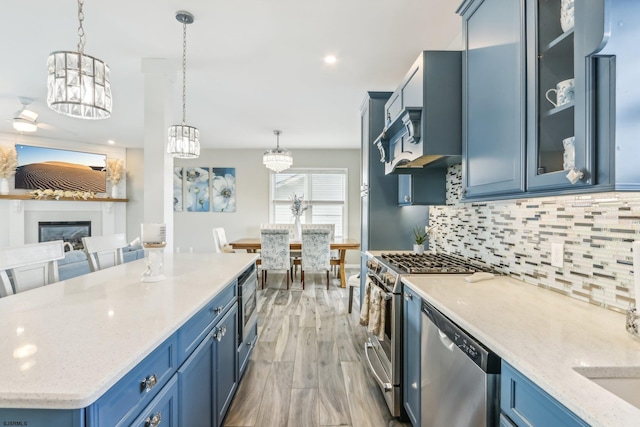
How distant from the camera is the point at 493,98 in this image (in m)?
1.48

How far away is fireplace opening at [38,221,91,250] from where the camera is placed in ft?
19.6

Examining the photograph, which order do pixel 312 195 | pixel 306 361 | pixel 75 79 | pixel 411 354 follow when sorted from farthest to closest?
pixel 312 195, pixel 306 361, pixel 411 354, pixel 75 79

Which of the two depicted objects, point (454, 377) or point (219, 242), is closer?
point (454, 377)

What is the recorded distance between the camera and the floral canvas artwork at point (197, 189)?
274 inches

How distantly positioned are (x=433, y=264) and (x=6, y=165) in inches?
287

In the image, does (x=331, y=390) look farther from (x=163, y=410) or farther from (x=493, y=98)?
(x=493, y=98)

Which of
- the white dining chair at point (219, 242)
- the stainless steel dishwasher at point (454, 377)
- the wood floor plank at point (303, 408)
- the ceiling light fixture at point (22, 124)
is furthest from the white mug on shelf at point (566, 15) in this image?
the ceiling light fixture at point (22, 124)

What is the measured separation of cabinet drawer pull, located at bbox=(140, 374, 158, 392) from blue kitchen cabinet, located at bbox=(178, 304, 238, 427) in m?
0.21

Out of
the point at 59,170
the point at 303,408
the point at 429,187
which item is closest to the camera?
the point at 303,408

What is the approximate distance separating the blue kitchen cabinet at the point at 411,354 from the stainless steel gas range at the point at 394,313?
4 centimetres

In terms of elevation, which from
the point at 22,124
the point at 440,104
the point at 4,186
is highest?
the point at 22,124

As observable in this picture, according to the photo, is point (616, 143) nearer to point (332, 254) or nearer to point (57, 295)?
point (57, 295)

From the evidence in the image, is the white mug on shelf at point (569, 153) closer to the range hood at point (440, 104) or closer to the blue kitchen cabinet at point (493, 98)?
the blue kitchen cabinet at point (493, 98)

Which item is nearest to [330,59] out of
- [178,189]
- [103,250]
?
[103,250]
